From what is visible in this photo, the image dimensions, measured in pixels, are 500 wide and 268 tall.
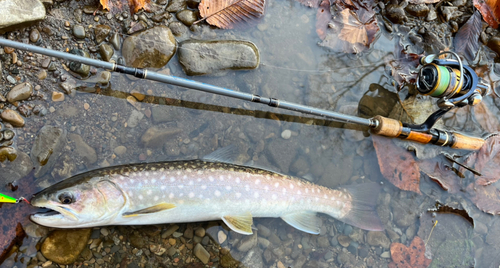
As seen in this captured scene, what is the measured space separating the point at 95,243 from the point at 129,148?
3.05 feet

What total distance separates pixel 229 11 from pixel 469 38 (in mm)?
3008

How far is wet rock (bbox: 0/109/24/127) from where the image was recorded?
2.67m

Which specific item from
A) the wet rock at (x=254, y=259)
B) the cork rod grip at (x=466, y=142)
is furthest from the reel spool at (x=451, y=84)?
the wet rock at (x=254, y=259)

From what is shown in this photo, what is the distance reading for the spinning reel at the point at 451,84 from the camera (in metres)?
2.85

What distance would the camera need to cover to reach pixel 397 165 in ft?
11.1

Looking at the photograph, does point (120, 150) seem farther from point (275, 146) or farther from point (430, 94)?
point (430, 94)

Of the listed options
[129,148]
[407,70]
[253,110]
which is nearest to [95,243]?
[129,148]

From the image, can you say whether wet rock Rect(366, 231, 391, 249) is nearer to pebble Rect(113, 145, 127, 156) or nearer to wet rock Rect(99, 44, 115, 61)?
pebble Rect(113, 145, 127, 156)

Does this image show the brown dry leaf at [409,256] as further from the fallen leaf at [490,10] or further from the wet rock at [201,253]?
the fallen leaf at [490,10]

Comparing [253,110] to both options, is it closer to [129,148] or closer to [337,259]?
[129,148]

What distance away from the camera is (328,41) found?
11.4ft

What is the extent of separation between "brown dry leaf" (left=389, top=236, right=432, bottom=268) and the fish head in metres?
2.90

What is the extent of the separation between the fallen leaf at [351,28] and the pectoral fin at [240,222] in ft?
7.06

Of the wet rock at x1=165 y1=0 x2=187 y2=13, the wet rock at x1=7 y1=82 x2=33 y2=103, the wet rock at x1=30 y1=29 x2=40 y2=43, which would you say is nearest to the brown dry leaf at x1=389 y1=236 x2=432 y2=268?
the wet rock at x1=165 y1=0 x2=187 y2=13
